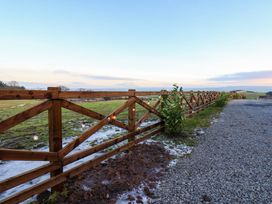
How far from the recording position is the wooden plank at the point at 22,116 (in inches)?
94.9

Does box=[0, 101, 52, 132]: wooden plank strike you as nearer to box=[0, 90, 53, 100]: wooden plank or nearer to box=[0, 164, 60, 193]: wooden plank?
box=[0, 90, 53, 100]: wooden plank

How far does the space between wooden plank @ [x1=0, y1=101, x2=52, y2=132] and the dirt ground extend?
1.38 metres

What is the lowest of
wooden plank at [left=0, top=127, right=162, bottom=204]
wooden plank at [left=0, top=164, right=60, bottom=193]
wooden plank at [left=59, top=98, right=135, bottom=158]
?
wooden plank at [left=0, top=127, right=162, bottom=204]

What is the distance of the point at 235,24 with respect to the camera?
20.0 m

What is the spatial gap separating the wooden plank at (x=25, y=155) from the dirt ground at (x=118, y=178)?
2.24 feet

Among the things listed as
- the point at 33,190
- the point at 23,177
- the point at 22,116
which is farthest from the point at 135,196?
the point at 22,116

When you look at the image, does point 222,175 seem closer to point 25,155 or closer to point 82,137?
point 82,137

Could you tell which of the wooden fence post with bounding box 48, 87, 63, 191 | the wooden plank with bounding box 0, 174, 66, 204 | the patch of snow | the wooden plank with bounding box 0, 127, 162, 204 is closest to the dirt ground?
the patch of snow

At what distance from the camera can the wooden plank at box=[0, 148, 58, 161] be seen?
7.95 feet

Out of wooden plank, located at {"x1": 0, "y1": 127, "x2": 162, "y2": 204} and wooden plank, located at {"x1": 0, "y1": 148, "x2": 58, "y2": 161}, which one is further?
wooden plank, located at {"x1": 0, "y1": 127, "x2": 162, "y2": 204}

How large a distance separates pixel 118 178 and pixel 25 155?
1807 millimetres

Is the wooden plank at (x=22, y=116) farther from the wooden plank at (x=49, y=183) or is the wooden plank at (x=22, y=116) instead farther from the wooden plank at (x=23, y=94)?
the wooden plank at (x=49, y=183)

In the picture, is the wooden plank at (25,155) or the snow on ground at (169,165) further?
the snow on ground at (169,165)

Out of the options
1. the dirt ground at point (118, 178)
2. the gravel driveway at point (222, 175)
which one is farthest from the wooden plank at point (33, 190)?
the gravel driveway at point (222, 175)
